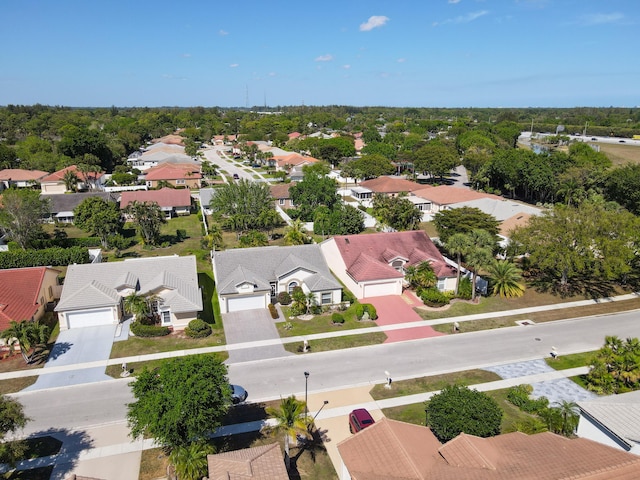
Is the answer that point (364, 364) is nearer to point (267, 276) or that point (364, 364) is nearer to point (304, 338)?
point (304, 338)

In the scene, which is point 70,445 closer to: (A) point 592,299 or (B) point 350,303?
(B) point 350,303

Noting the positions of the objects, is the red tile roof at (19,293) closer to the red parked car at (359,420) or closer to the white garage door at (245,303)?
the white garage door at (245,303)

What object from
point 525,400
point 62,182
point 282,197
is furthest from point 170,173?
point 525,400

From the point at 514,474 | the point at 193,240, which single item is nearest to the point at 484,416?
the point at 514,474

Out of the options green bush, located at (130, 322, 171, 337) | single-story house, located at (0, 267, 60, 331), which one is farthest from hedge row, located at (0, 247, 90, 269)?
green bush, located at (130, 322, 171, 337)

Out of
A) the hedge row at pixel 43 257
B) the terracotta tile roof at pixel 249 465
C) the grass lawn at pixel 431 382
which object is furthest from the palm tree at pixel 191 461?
the hedge row at pixel 43 257

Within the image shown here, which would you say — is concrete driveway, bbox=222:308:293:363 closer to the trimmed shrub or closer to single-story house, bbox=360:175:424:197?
the trimmed shrub
